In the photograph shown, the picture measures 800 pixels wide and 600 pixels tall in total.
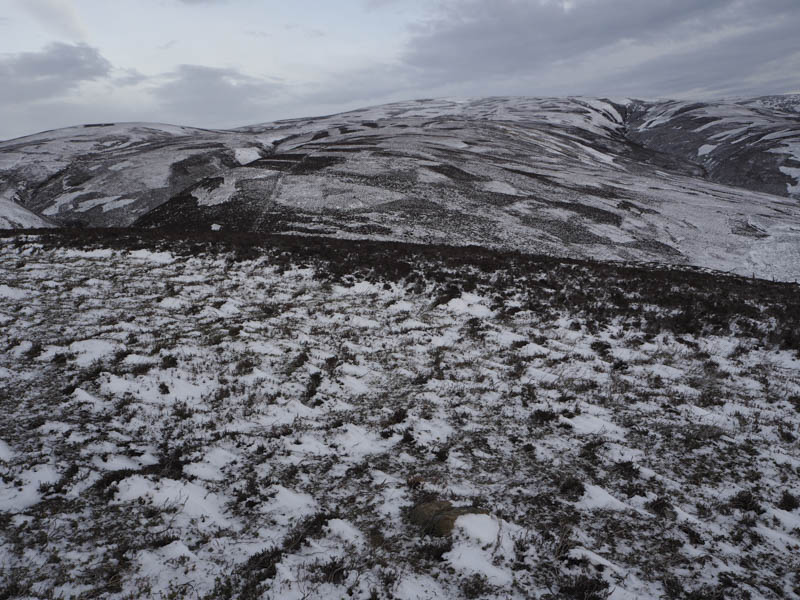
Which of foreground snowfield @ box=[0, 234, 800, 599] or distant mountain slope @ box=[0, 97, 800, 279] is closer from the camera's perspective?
foreground snowfield @ box=[0, 234, 800, 599]

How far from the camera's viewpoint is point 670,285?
744 inches

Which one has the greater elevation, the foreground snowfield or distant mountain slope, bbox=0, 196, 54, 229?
distant mountain slope, bbox=0, 196, 54, 229

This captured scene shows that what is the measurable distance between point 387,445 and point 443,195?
3893 centimetres

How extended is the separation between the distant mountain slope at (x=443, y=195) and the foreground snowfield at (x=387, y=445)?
20673mm

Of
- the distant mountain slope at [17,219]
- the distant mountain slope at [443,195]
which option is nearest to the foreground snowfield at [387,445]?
the distant mountain slope at [443,195]

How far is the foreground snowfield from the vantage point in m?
5.57

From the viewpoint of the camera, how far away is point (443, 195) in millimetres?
44062

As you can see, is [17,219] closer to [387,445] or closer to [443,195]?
[443,195]

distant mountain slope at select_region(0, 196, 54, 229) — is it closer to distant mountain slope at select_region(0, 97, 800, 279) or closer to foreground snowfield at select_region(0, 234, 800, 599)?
distant mountain slope at select_region(0, 97, 800, 279)

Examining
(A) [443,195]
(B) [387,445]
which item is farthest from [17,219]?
(B) [387,445]

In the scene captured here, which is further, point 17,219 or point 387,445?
point 17,219

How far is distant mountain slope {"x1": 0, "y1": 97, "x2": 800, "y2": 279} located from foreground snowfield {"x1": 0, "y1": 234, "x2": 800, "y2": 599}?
67.8 ft

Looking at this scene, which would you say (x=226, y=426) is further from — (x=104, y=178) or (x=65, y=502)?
(x=104, y=178)

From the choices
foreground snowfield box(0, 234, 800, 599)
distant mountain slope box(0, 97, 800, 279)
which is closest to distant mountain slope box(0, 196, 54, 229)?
distant mountain slope box(0, 97, 800, 279)
